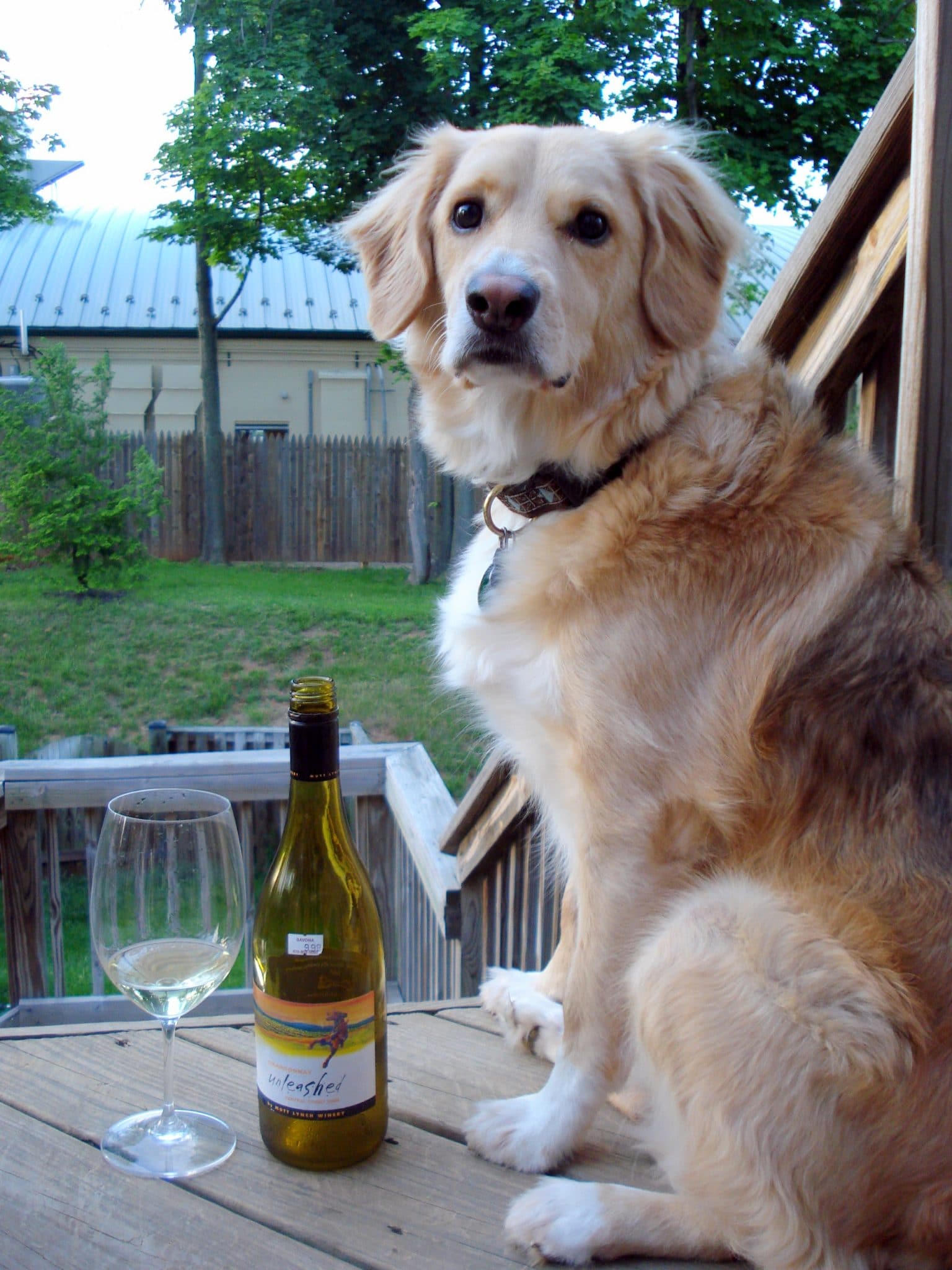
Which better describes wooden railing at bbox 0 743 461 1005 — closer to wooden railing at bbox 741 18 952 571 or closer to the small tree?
the small tree

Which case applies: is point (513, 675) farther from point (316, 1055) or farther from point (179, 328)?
point (179, 328)

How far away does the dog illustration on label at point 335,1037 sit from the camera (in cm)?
75

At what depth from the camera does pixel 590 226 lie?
40.7 inches

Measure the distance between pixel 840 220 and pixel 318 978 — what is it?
86 cm

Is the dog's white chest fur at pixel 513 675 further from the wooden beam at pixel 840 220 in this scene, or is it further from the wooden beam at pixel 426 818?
the wooden beam at pixel 426 818

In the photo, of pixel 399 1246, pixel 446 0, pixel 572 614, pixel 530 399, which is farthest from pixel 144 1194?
pixel 446 0

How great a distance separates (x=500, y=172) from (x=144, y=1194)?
1.00m

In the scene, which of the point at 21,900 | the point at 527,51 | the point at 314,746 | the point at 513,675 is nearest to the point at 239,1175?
the point at 314,746

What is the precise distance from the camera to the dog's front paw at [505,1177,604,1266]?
71cm

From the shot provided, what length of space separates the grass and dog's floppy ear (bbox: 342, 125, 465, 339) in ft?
2.57

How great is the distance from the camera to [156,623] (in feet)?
5.96

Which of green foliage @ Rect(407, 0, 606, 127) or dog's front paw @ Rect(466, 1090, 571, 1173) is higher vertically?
green foliage @ Rect(407, 0, 606, 127)

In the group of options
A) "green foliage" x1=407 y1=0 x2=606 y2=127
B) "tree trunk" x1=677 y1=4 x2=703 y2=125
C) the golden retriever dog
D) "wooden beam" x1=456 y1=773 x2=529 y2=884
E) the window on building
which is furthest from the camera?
the window on building

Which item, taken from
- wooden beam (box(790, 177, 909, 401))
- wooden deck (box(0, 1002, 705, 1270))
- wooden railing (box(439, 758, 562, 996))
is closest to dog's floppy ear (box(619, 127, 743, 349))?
wooden beam (box(790, 177, 909, 401))
